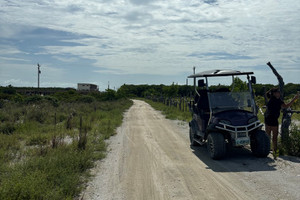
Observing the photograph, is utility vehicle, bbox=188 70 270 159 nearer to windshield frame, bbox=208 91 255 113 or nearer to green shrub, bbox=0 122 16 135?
windshield frame, bbox=208 91 255 113

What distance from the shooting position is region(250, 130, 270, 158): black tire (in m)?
7.70

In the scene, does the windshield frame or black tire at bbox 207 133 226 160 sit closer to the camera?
black tire at bbox 207 133 226 160

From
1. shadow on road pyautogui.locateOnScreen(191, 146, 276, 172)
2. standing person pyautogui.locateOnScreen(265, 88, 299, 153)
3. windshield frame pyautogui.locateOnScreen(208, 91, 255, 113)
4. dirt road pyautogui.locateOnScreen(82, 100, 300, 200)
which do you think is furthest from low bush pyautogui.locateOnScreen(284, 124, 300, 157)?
windshield frame pyautogui.locateOnScreen(208, 91, 255, 113)

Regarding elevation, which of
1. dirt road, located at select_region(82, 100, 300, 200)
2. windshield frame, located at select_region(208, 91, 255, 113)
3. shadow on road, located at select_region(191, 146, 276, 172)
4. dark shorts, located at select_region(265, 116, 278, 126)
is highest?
windshield frame, located at select_region(208, 91, 255, 113)

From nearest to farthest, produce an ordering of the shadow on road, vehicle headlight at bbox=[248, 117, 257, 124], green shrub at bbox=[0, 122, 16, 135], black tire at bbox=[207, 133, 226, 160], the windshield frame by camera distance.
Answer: the shadow on road
black tire at bbox=[207, 133, 226, 160]
vehicle headlight at bbox=[248, 117, 257, 124]
the windshield frame
green shrub at bbox=[0, 122, 16, 135]

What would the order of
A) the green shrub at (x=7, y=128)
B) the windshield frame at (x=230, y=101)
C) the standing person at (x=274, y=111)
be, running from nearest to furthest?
the standing person at (x=274, y=111) → the windshield frame at (x=230, y=101) → the green shrub at (x=7, y=128)

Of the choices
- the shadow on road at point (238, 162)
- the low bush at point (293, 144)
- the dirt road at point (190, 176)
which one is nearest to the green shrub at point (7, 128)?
the dirt road at point (190, 176)

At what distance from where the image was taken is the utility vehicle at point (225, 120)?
302 inches

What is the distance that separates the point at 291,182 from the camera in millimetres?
5977

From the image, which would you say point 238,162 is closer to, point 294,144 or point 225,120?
point 225,120

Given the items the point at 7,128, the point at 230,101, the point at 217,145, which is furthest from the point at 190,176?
the point at 7,128

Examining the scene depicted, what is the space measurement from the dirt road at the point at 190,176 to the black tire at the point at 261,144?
182 millimetres

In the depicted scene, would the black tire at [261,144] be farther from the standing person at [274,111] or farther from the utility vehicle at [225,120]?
the standing person at [274,111]

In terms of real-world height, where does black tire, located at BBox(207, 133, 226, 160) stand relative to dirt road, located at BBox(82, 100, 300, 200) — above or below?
above
